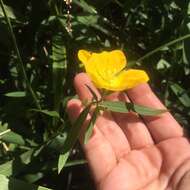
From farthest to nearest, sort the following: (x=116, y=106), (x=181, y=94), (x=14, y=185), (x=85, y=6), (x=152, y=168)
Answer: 1. (x=181, y=94)
2. (x=85, y=6)
3. (x=152, y=168)
4. (x=116, y=106)
5. (x=14, y=185)

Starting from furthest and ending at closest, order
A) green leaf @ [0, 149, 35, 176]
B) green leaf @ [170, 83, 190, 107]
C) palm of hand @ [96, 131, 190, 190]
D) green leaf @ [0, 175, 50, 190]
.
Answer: green leaf @ [170, 83, 190, 107] → green leaf @ [0, 149, 35, 176] → palm of hand @ [96, 131, 190, 190] → green leaf @ [0, 175, 50, 190]

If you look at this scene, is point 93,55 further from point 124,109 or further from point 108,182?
point 108,182

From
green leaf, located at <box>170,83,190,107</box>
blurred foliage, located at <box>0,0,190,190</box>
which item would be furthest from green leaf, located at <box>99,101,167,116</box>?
green leaf, located at <box>170,83,190,107</box>

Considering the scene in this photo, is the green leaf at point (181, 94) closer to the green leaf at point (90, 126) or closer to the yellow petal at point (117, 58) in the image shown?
the yellow petal at point (117, 58)

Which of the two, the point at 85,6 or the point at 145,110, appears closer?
the point at 145,110

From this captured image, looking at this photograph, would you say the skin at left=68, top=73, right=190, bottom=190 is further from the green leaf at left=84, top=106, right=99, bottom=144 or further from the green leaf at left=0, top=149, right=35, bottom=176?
the green leaf at left=0, top=149, right=35, bottom=176

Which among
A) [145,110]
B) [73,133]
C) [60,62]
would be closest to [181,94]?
[145,110]

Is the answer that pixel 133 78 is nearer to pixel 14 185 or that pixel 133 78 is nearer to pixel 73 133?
pixel 73 133
